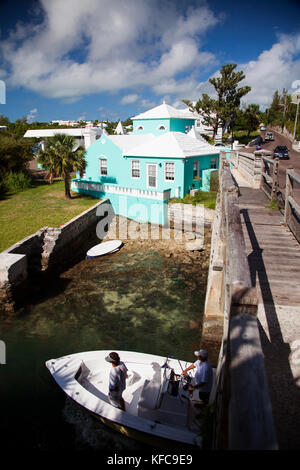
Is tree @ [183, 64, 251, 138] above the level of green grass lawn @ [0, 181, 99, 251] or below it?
above

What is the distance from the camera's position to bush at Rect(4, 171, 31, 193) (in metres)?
26.1

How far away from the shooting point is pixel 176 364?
7852mm

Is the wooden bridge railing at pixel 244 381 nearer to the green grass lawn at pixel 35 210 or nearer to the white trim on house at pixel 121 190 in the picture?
the green grass lawn at pixel 35 210

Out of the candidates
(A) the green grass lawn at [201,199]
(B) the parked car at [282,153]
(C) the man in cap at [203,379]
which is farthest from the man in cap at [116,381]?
(B) the parked car at [282,153]

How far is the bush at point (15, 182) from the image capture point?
2606 cm

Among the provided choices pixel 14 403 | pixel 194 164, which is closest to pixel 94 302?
pixel 14 403

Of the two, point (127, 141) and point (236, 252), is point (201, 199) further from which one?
point (236, 252)

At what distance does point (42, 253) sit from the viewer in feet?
53.2

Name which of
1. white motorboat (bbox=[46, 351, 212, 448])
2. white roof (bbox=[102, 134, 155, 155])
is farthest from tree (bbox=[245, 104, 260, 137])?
white motorboat (bbox=[46, 351, 212, 448])

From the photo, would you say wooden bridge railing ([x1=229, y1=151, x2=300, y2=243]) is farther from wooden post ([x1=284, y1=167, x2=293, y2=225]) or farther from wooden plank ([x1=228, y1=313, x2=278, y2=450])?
wooden plank ([x1=228, y1=313, x2=278, y2=450])

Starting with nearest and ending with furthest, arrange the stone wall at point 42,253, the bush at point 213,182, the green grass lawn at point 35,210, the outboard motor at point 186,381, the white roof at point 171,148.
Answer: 1. the outboard motor at point 186,381
2. the stone wall at point 42,253
3. the green grass lawn at point 35,210
4. the white roof at point 171,148
5. the bush at point 213,182

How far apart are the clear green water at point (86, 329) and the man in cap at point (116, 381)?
2.91 feet

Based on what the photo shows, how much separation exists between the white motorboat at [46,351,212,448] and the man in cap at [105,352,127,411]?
8.1 inches
